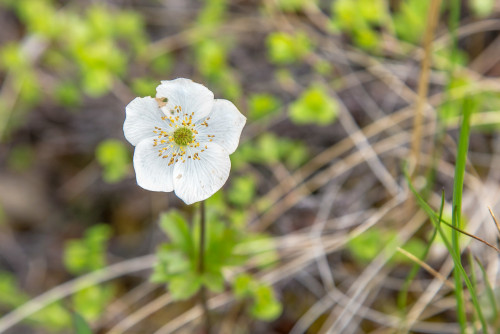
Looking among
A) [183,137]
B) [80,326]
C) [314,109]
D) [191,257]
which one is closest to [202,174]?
[183,137]

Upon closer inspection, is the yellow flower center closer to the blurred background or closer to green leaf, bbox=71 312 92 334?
the blurred background

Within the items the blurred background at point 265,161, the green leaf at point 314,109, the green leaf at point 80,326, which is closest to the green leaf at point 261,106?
the blurred background at point 265,161

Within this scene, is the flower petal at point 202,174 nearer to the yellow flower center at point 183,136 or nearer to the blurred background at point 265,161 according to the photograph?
the yellow flower center at point 183,136

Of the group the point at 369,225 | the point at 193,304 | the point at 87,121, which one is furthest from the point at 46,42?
the point at 369,225

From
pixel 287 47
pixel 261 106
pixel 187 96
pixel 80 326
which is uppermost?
pixel 287 47

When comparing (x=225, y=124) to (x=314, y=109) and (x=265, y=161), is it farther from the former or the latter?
(x=265, y=161)

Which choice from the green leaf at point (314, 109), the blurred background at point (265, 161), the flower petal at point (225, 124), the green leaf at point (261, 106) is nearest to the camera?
A: the flower petal at point (225, 124)
